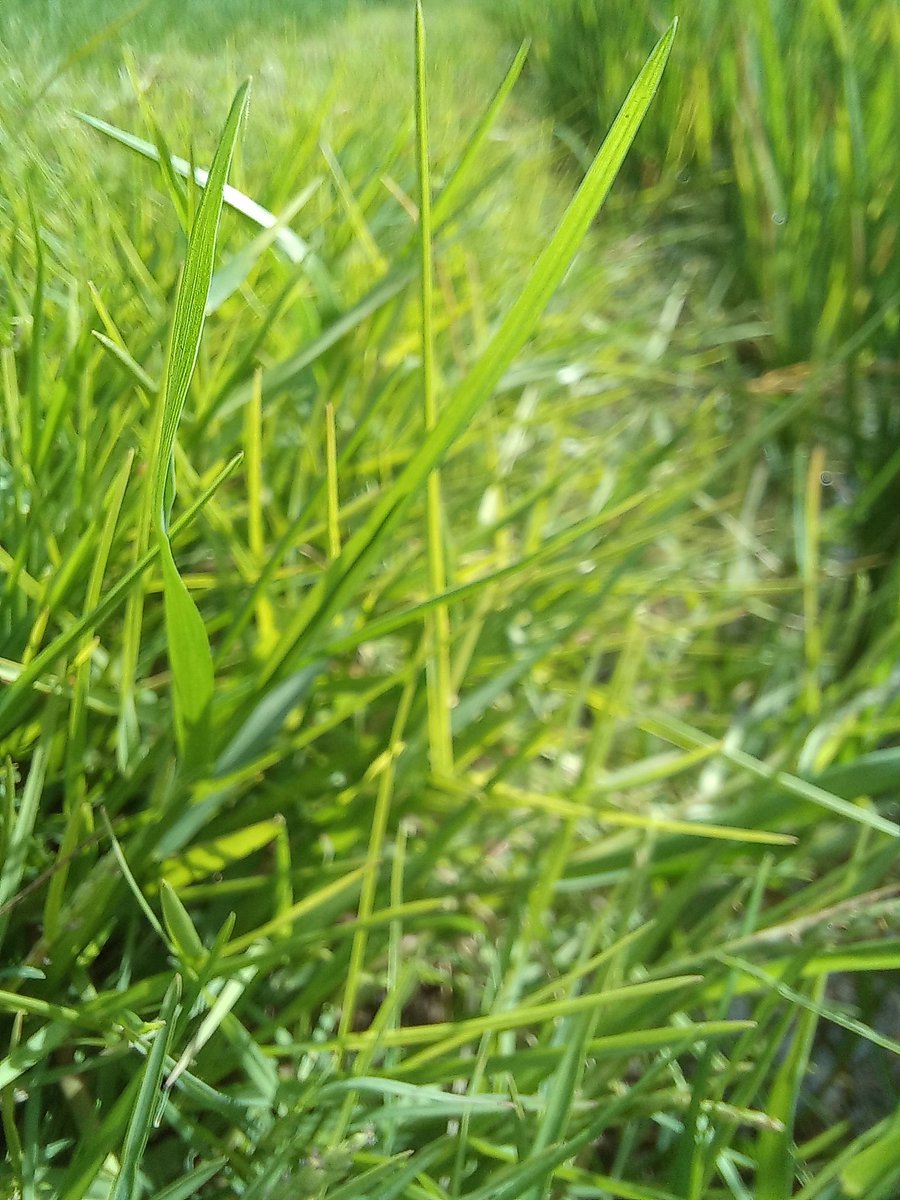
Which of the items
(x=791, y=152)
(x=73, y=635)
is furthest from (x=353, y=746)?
(x=791, y=152)

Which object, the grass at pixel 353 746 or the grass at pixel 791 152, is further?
the grass at pixel 791 152

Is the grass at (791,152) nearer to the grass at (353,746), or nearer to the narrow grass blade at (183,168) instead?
the grass at (353,746)

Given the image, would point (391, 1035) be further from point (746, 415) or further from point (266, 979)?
point (746, 415)

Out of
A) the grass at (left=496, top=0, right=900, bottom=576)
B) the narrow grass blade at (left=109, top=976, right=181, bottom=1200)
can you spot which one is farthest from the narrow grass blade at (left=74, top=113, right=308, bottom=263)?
the grass at (left=496, top=0, right=900, bottom=576)

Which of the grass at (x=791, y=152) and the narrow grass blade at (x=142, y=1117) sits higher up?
the grass at (x=791, y=152)

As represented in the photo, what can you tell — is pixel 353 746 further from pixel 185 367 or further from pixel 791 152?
pixel 791 152

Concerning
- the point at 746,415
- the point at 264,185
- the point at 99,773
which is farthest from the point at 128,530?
the point at 746,415

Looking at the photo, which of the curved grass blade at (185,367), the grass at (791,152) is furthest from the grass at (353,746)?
the grass at (791,152)

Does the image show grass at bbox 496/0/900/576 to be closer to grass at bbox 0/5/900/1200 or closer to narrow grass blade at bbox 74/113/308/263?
grass at bbox 0/5/900/1200

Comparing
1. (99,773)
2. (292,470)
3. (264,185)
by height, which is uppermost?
(264,185)
